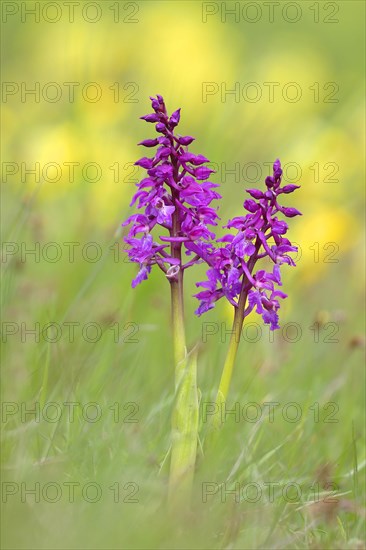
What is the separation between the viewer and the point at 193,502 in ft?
6.18

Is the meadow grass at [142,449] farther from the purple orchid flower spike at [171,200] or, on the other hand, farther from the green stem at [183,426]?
the purple orchid flower spike at [171,200]

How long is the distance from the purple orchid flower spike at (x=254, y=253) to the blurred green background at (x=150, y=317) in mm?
305

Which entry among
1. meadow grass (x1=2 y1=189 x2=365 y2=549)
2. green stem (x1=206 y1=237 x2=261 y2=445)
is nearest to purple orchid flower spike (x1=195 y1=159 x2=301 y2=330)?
green stem (x1=206 y1=237 x2=261 y2=445)

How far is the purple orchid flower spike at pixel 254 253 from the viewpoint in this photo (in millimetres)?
1869

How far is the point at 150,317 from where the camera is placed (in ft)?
11.6

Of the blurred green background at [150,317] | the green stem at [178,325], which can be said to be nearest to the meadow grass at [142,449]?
the blurred green background at [150,317]

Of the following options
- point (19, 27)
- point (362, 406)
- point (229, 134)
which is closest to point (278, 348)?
point (362, 406)

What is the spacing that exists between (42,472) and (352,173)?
3.33 meters

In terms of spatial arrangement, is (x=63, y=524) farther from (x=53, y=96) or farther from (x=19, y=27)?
(x=19, y=27)

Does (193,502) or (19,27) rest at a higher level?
(19,27)

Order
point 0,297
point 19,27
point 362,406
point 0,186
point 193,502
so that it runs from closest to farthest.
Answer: point 193,502 → point 0,297 → point 362,406 → point 0,186 → point 19,27

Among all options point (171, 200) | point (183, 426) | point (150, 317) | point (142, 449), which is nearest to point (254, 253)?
point (171, 200)

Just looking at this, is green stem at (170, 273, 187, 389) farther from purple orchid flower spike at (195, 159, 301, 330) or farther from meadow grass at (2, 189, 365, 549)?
meadow grass at (2, 189, 365, 549)

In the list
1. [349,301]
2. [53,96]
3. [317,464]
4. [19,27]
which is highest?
[19,27]
